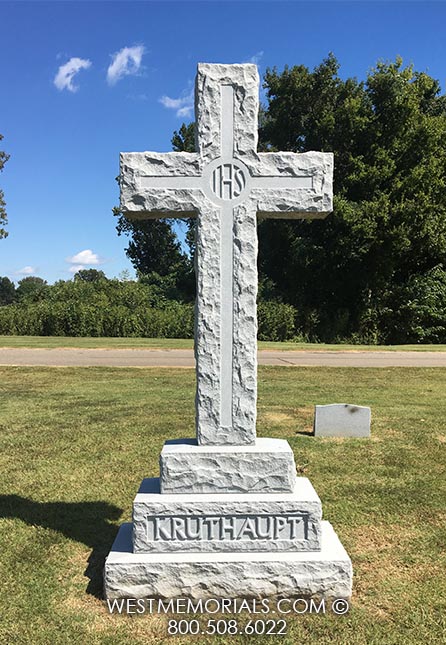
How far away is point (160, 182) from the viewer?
11.3 ft

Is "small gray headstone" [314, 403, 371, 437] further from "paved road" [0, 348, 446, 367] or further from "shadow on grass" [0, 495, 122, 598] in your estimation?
"paved road" [0, 348, 446, 367]

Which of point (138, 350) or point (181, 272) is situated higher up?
point (181, 272)

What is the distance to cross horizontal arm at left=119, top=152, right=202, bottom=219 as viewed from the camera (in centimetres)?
340

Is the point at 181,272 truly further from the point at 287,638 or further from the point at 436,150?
the point at 287,638

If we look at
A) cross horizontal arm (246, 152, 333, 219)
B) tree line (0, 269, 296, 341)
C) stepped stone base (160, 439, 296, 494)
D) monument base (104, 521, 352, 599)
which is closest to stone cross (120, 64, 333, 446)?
cross horizontal arm (246, 152, 333, 219)

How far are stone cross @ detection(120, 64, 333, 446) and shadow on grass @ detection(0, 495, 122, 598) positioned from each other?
125 centimetres

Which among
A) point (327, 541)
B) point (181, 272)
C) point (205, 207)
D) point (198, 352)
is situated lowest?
point (327, 541)

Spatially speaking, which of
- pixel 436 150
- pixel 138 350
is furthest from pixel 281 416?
pixel 436 150

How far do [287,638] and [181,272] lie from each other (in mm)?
31227

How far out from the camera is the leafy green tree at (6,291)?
116m

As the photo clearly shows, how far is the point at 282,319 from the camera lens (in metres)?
23.8

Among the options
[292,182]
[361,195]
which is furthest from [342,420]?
[361,195]

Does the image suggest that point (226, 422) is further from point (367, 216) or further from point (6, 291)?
point (6, 291)

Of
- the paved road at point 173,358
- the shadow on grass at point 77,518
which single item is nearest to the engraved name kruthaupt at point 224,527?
the shadow on grass at point 77,518
